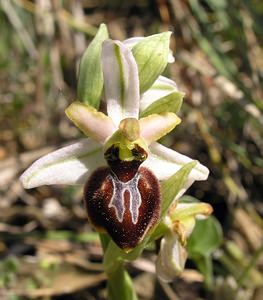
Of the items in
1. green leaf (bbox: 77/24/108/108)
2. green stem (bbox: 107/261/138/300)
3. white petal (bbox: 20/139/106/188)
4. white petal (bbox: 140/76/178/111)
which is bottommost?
green stem (bbox: 107/261/138/300)

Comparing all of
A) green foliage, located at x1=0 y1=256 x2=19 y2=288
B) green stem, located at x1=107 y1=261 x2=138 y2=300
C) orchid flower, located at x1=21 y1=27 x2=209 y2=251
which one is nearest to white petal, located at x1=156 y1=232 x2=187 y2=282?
green stem, located at x1=107 y1=261 x2=138 y2=300

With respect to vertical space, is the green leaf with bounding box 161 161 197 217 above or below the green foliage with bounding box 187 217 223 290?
above

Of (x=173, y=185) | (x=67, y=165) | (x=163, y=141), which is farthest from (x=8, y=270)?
(x=173, y=185)

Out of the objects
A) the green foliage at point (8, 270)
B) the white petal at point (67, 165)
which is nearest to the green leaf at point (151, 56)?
the white petal at point (67, 165)

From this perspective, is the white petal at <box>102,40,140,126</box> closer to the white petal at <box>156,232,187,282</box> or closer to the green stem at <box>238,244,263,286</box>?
the white petal at <box>156,232,187,282</box>

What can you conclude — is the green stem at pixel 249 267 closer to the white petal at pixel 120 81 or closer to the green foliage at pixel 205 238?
the green foliage at pixel 205 238

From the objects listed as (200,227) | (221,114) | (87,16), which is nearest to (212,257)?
(200,227)

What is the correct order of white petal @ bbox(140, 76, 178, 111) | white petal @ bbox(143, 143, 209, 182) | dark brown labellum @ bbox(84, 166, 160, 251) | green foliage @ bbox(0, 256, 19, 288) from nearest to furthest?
dark brown labellum @ bbox(84, 166, 160, 251), white petal @ bbox(143, 143, 209, 182), white petal @ bbox(140, 76, 178, 111), green foliage @ bbox(0, 256, 19, 288)
